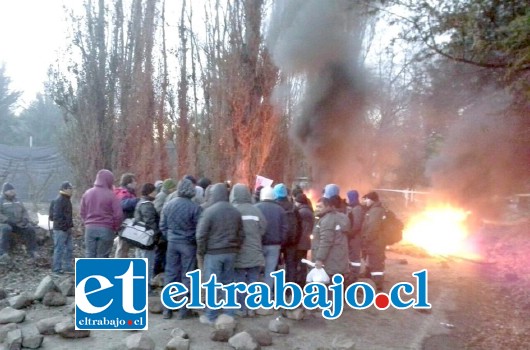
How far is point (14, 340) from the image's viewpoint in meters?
5.80

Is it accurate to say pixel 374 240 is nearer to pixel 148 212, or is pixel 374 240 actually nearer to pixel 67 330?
pixel 148 212

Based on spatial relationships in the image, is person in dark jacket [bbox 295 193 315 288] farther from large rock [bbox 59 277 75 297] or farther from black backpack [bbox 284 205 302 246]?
large rock [bbox 59 277 75 297]

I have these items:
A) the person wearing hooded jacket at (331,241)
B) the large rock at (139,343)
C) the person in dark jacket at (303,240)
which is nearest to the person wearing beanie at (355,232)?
the person in dark jacket at (303,240)

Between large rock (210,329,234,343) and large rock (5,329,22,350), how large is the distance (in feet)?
6.90

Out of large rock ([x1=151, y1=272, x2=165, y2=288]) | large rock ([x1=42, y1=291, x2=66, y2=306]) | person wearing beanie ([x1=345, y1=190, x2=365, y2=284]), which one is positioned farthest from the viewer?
person wearing beanie ([x1=345, y1=190, x2=365, y2=284])

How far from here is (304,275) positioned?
839 centimetres

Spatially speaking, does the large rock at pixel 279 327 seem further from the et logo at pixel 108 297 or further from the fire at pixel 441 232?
the fire at pixel 441 232

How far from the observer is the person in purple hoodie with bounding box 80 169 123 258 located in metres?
7.90

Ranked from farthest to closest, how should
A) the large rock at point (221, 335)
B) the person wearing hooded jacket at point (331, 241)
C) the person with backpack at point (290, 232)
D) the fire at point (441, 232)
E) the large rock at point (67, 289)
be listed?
1. the fire at point (441, 232)
2. the person with backpack at point (290, 232)
3. the large rock at point (67, 289)
4. the person wearing hooded jacket at point (331, 241)
5. the large rock at point (221, 335)

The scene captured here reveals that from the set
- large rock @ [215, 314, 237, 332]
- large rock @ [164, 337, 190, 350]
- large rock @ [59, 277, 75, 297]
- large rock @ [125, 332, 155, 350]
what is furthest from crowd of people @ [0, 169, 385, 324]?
large rock @ [125, 332, 155, 350]

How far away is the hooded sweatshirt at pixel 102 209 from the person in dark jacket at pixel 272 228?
6.87ft

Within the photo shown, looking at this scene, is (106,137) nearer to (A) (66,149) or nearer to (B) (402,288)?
(A) (66,149)

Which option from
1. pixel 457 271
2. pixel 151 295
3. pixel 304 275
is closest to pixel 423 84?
pixel 457 271

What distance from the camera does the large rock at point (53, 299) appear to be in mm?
7359
